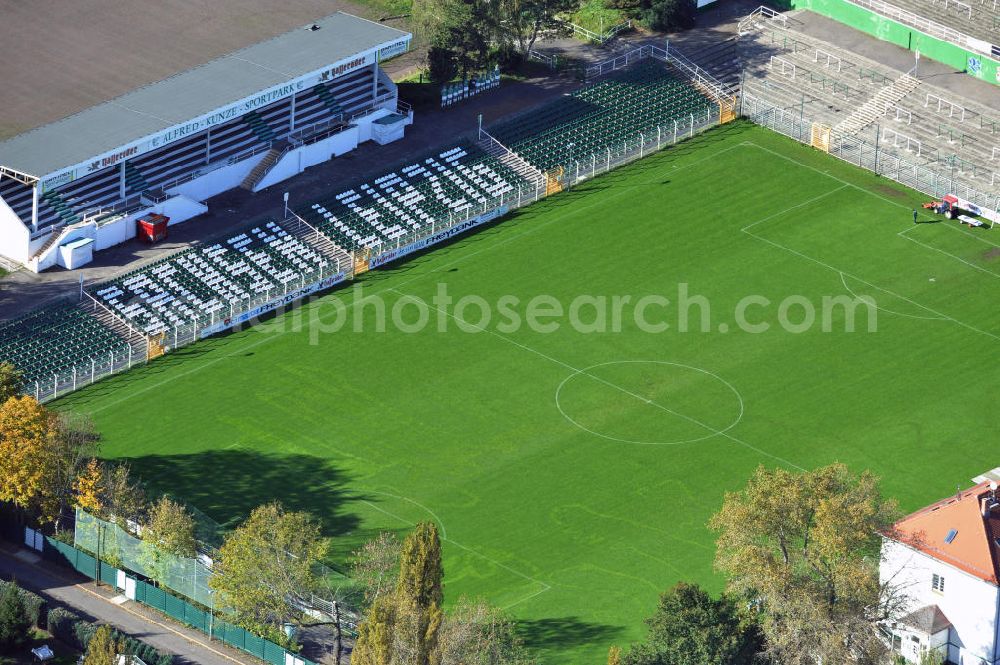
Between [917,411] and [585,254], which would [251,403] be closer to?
[585,254]

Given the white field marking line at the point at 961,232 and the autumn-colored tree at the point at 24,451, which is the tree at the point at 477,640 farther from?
the white field marking line at the point at 961,232

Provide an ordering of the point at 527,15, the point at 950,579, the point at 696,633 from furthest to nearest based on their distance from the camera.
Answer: the point at 527,15 < the point at 950,579 < the point at 696,633

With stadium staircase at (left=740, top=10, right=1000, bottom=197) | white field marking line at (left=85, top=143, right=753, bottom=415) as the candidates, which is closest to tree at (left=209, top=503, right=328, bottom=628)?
white field marking line at (left=85, top=143, right=753, bottom=415)

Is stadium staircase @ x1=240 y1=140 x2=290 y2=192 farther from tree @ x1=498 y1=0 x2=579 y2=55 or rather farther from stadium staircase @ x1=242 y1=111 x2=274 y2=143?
tree @ x1=498 y1=0 x2=579 y2=55

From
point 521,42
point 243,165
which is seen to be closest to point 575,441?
point 243,165

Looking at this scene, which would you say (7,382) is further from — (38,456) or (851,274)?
(851,274)

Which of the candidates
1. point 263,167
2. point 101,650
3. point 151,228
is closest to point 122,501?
point 101,650
